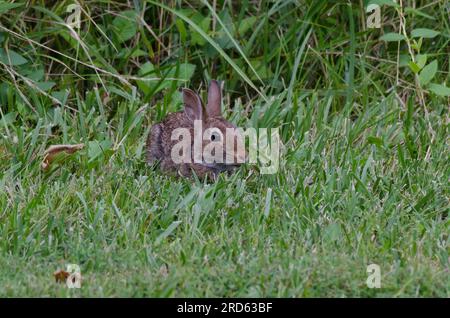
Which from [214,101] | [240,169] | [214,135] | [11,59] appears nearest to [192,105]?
[214,101]

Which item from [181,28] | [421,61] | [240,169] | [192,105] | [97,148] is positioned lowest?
[240,169]

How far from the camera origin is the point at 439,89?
576 centimetres

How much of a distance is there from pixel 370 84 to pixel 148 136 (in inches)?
64.7

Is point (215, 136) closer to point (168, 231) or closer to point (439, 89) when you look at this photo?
point (168, 231)

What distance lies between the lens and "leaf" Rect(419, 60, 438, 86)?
5.75 meters

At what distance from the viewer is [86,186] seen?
189 inches

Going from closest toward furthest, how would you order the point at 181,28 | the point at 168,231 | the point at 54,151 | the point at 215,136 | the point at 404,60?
the point at 168,231 < the point at 215,136 < the point at 54,151 < the point at 181,28 < the point at 404,60

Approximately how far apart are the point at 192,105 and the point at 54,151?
725 millimetres

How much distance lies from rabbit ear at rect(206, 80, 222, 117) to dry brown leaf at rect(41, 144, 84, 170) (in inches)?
26.8

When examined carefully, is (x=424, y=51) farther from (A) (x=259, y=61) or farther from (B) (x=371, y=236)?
(B) (x=371, y=236)

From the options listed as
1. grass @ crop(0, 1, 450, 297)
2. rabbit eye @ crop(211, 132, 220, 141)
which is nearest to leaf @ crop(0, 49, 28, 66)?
grass @ crop(0, 1, 450, 297)

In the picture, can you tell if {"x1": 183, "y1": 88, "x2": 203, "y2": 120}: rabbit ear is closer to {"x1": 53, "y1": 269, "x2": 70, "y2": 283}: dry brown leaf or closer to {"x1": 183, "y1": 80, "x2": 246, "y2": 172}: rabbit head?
{"x1": 183, "y1": 80, "x2": 246, "y2": 172}: rabbit head

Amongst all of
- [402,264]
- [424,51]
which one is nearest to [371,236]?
[402,264]

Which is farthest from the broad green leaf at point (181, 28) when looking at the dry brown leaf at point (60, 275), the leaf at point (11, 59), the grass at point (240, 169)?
the dry brown leaf at point (60, 275)
